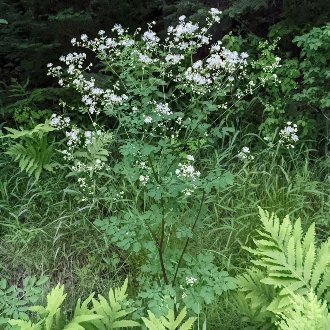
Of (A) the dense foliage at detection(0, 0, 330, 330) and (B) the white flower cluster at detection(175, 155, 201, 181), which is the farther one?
(A) the dense foliage at detection(0, 0, 330, 330)

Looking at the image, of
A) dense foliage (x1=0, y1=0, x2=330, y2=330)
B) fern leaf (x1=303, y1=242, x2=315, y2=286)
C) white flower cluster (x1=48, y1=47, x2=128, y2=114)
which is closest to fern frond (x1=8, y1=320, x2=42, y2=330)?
dense foliage (x1=0, y1=0, x2=330, y2=330)

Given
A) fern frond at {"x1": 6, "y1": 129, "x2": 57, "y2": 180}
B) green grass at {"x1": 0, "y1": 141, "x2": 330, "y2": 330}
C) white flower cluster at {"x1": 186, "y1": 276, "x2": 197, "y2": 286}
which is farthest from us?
fern frond at {"x1": 6, "y1": 129, "x2": 57, "y2": 180}

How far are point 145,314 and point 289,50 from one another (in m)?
3.00

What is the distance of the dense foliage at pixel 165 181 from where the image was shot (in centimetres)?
294

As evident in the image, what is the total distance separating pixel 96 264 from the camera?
384cm

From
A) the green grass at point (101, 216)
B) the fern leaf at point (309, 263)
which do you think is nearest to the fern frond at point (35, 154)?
the green grass at point (101, 216)

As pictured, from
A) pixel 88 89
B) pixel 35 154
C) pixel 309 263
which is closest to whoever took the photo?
pixel 309 263

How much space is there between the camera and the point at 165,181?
293 centimetres

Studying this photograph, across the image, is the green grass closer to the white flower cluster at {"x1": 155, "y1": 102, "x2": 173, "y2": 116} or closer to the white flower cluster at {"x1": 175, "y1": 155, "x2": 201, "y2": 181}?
the white flower cluster at {"x1": 175, "y1": 155, "x2": 201, "y2": 181}

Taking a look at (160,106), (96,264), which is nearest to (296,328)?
(160,106)

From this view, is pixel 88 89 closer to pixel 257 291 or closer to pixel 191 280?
Answer: pixel 191 280

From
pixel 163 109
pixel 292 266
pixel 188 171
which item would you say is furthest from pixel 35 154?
pixel 292 266

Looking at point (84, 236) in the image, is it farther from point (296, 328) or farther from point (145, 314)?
point (296, 328)

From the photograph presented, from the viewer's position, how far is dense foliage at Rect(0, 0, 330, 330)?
116 inches
